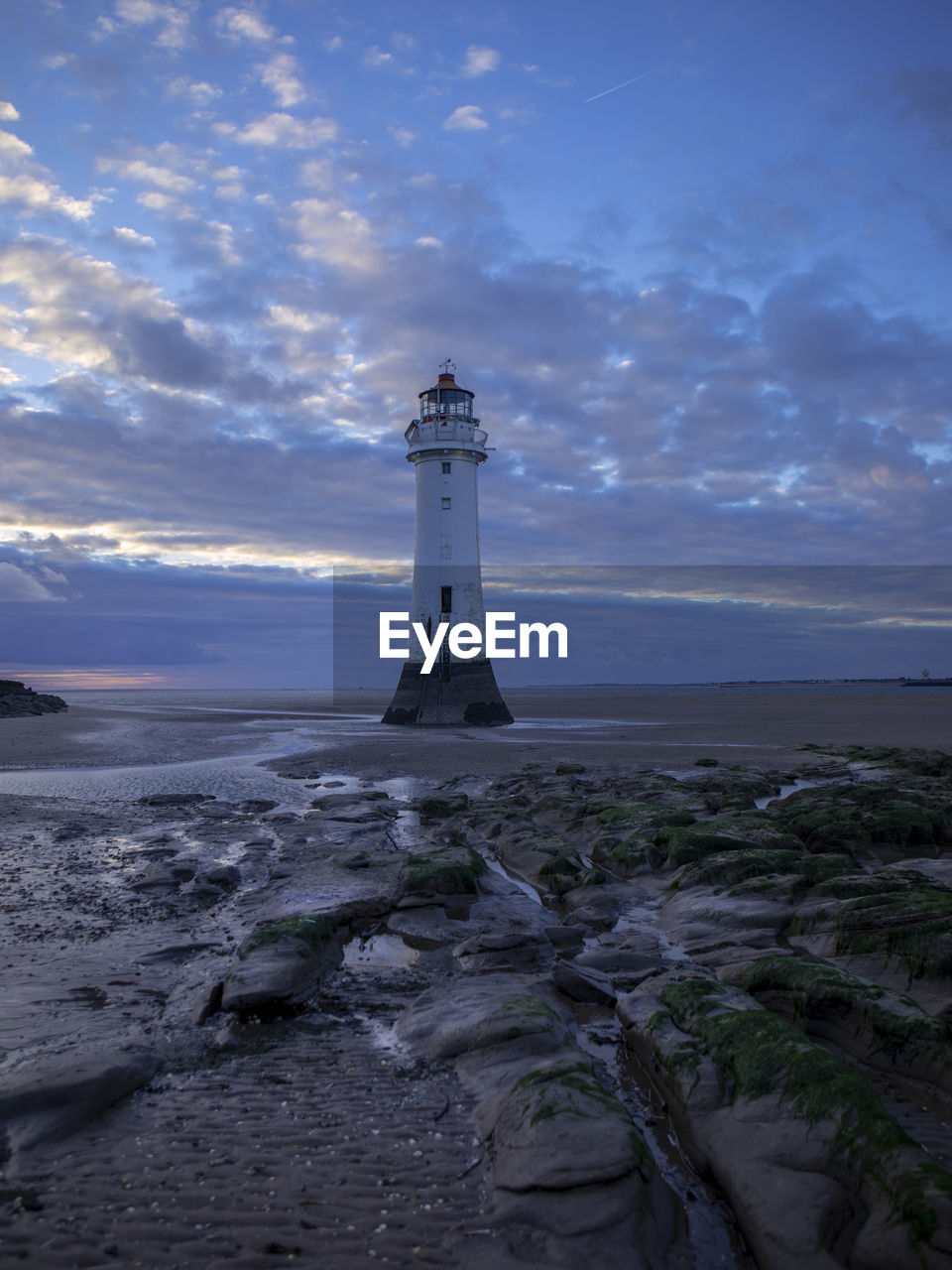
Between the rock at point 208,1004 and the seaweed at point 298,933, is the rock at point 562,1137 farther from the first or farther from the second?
the seaweed at point 298,933

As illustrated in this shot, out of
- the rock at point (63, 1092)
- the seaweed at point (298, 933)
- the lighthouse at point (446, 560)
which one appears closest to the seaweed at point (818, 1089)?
the seaweed at point (298, 933)

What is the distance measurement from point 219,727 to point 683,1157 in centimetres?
3630

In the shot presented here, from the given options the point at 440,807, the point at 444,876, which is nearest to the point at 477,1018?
the point at 444,876

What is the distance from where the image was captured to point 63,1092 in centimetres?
402

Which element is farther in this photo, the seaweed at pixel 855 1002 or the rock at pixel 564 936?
the rock at pixel 564 936

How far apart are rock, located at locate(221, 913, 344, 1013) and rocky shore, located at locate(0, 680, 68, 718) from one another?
130 ft

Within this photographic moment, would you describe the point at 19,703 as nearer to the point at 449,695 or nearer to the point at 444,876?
the point at 449,695

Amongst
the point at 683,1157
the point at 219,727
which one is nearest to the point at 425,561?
the point at 219,727

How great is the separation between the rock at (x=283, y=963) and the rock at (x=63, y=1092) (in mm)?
976

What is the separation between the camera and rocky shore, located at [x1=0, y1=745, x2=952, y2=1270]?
3188 millimetres

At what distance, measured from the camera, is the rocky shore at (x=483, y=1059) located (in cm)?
319

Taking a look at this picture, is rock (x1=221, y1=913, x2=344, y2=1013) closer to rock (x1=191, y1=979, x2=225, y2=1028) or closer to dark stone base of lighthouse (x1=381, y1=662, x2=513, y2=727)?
rock (x1=191, y1=979, x2=225, y2=1028)

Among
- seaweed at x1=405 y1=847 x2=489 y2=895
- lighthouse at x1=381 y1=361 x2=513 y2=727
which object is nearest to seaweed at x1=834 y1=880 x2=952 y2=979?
seaweed at x1=405 y1=847 x2=489 y2=895

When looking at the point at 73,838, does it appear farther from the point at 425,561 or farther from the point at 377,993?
the point at 425,561
